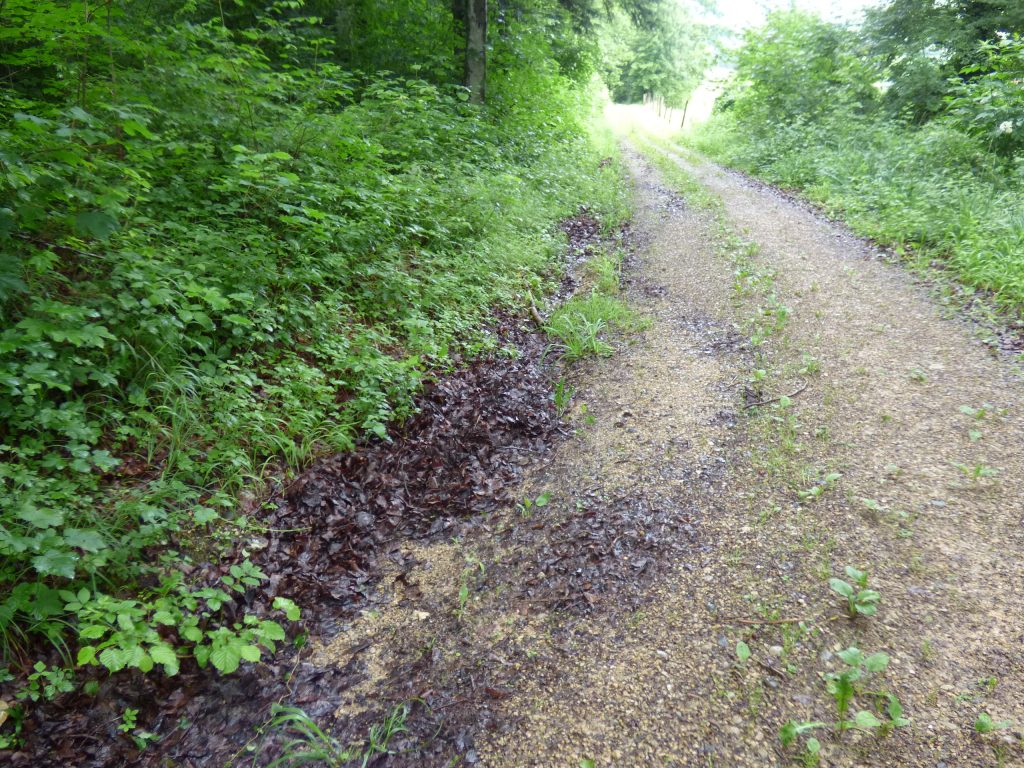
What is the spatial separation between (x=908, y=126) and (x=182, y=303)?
15892mm

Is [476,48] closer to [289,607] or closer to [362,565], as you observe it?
[362,565]

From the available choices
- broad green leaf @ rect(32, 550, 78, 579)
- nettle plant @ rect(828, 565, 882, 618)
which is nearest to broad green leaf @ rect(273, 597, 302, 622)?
broad green leaf @ rect(32, 550, 78, 579)

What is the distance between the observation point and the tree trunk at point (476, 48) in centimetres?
1093

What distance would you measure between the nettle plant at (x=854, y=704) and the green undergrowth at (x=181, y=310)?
265 centimetres

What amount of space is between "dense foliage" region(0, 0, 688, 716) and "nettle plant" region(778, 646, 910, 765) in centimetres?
265

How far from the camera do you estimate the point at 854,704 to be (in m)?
2.45

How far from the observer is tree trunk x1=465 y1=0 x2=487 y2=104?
430 inches

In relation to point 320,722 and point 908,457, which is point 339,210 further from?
point 908,457

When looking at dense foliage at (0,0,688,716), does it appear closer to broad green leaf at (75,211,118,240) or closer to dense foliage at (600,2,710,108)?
broad green leaf at (75,211,118,240)

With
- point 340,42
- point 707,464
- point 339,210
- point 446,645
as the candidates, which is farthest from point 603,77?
point 446,645

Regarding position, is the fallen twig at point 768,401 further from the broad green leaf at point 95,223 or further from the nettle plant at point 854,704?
the broad green leaf at point 95,223

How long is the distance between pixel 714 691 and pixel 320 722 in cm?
201

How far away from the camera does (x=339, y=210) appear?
6340 mm

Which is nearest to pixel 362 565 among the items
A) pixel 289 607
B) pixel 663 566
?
pixel 289 607
